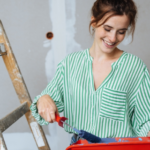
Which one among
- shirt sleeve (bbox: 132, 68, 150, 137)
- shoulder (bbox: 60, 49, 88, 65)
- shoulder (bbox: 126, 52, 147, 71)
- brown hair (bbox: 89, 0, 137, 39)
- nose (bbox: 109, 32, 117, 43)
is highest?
brown hair (bbox: 89, 0, 137, 39)

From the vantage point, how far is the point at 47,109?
32.1 inches

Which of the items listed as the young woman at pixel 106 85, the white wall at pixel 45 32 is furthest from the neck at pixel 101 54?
the white wall at pixel 45 32

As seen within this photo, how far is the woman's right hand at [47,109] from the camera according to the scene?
79 centimetres

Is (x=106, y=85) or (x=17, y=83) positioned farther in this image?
(x=17, y=83)

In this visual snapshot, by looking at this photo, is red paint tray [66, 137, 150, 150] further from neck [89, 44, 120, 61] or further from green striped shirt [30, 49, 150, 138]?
neck [89, 44, 120, 61]

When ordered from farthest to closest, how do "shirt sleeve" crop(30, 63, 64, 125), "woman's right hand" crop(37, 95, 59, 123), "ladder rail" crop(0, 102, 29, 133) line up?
"shirt sleeve" crop(30, 63, 64, 125)
"ladder rail" crop(0, 102, 29, 133)
"woman's right hand" crop(37, 95, 59, 123)

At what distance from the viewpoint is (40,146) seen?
1.16 metres

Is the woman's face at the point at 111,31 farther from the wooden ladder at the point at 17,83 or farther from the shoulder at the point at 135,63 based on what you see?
the wooden ladder at the point at 17,83

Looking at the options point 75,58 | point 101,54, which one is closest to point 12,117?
point 75,58

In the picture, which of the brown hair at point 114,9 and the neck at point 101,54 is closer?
the brown hair at point 114,9

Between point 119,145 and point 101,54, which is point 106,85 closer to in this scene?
point 101,54

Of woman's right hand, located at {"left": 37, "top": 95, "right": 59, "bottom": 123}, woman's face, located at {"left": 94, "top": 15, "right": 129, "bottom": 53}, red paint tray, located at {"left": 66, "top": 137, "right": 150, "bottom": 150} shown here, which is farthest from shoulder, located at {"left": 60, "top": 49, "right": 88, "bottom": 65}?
red paint tray, located at {"left": 66, "top": 137, "right": 150, "bottom": 150}

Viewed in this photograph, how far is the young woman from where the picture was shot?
88cm

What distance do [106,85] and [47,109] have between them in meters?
0.29
